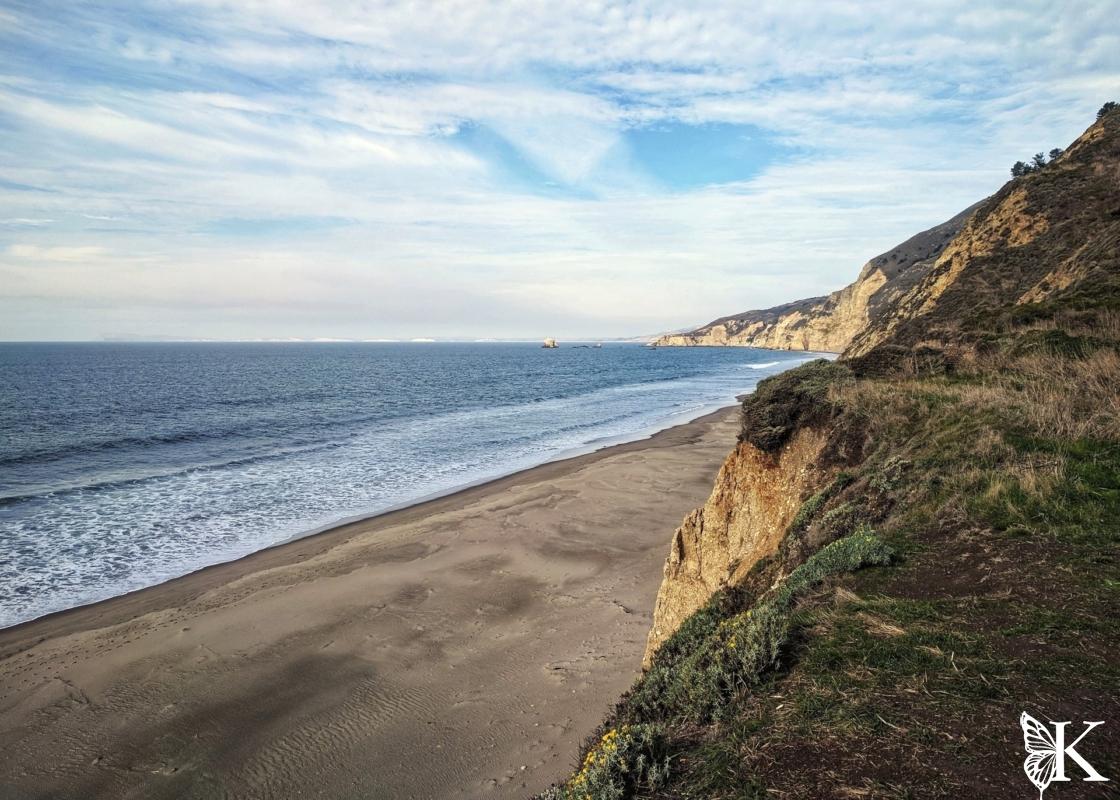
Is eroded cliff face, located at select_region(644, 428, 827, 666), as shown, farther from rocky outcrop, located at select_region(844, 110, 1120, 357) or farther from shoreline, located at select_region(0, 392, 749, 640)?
rocky outcrop, located at select_region(844, 110, 1120, 357)

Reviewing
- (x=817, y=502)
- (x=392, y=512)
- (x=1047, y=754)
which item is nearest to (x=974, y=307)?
(x=817, y=502)

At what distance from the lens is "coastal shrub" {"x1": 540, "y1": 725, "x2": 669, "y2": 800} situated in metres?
3.77

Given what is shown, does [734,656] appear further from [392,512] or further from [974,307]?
[974,307]

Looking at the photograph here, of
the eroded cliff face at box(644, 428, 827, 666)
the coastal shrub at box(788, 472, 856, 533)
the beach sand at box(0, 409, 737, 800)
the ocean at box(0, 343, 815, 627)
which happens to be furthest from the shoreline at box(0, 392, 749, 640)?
the coastal shrub at box(788, 472, 856, 533)

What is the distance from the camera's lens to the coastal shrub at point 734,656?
459cm

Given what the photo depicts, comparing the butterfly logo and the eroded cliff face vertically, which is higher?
the butterfly logo

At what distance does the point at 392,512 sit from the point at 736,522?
625 inches

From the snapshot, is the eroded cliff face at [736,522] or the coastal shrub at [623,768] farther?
the eroded cliff face at [736,522]

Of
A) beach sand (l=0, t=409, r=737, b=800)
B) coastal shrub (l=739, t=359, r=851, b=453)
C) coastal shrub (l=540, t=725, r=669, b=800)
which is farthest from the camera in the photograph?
coastal shrub (l=739, t=359, r=851, b=453)

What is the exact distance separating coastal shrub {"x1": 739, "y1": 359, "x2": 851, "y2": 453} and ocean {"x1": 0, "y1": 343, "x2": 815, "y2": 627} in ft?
54.3

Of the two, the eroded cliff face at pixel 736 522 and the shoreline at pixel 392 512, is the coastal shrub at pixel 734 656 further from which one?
the shoreline at pixel 392 512

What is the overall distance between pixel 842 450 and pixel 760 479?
1642mm

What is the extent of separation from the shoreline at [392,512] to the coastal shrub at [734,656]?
7.09 metres

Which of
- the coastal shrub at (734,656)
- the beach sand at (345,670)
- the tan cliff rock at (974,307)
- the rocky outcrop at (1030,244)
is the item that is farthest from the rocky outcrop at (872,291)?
the coastal shrub at (734,656)
